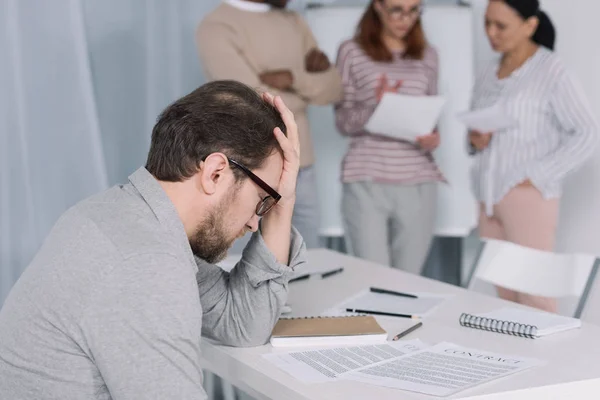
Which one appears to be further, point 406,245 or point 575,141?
point 406,245

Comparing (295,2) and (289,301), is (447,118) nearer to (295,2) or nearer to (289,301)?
(295,2)

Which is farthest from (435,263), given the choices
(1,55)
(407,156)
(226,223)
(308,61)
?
(226,223)

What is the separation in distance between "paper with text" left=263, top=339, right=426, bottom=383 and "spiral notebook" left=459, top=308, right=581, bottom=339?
0.18 m

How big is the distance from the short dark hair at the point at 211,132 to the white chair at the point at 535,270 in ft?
4.03

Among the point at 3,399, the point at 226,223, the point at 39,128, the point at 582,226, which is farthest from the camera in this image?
the point at 582,226

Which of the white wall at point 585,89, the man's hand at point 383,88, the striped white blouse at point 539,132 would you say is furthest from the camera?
the white wall at point 585,89

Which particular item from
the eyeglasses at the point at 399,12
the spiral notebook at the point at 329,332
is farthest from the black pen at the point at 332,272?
the eyeglasses at the point at 399,12

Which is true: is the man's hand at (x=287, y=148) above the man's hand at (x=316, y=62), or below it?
above

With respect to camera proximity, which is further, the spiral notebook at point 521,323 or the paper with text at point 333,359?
the spiral notebook at point 521,323

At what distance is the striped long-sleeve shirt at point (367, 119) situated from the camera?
3.69 metres

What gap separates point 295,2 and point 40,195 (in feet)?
5.04

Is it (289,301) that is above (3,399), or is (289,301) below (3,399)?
below

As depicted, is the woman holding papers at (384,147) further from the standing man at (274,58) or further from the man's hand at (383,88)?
the standing man at (274,58)

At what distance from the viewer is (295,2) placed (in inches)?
173
